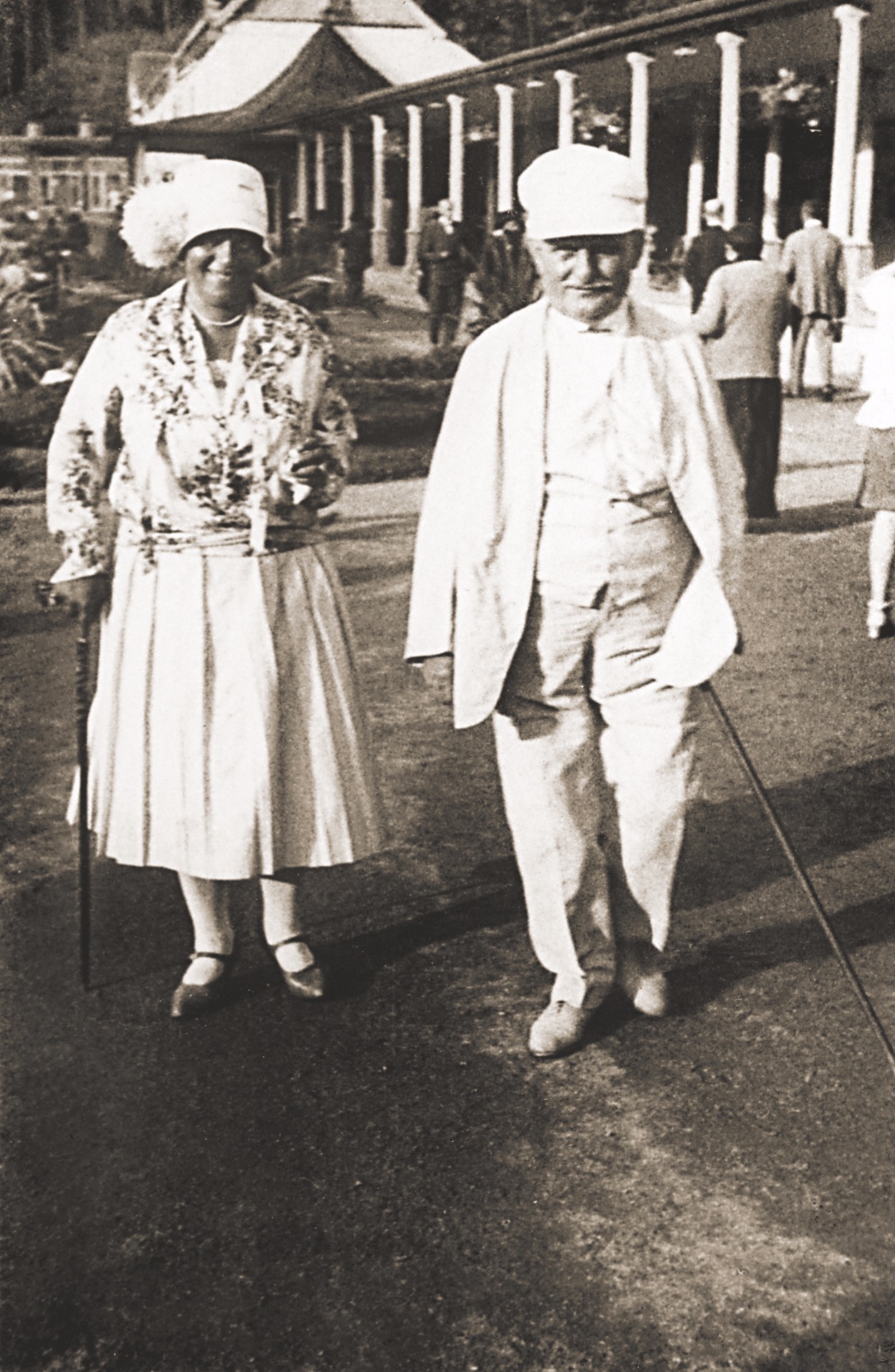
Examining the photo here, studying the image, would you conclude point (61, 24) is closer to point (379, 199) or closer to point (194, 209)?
point (194, 209)

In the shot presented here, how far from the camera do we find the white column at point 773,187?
39.8ft

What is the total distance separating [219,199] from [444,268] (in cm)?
660

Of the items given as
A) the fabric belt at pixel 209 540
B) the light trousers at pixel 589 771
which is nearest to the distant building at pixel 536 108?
the fabric belt at pixel 209 540

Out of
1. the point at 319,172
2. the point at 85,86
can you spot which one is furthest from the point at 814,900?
the point at 319,172

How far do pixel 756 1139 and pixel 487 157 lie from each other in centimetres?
646

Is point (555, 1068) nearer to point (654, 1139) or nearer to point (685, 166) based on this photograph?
point (654, 1139)

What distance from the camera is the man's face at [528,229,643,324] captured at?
3.25 metres

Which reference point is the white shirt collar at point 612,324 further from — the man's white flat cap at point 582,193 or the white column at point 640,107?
the white column at point 640,107

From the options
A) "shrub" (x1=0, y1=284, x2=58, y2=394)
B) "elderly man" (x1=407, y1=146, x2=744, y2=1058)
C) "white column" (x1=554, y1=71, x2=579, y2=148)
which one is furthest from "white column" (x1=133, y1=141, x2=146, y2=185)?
"white column" (x1=554, y1=71, x2=579, y2=148)

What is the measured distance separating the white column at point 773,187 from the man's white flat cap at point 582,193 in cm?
892

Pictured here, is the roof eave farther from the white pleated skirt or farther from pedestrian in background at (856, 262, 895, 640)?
the white pleated skirt

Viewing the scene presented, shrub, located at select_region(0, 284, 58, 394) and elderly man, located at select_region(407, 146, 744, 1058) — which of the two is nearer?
elderly man, located at select_region(407, 146, 744, 1058)

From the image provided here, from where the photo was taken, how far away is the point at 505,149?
29.8 ft

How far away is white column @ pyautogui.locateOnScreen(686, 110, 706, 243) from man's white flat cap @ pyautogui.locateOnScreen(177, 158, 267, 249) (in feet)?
25.3
